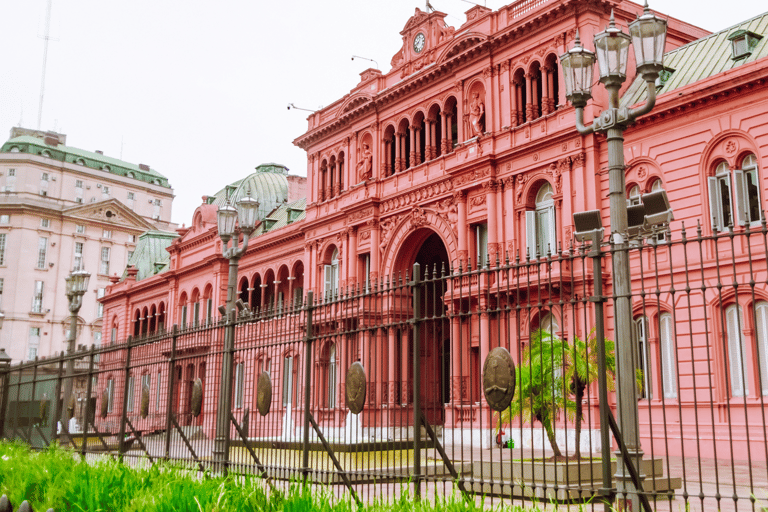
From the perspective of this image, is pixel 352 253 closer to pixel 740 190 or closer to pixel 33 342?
pixel 740 190

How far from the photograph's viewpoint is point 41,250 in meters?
Result: 71.6

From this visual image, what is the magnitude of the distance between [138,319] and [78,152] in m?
32.7

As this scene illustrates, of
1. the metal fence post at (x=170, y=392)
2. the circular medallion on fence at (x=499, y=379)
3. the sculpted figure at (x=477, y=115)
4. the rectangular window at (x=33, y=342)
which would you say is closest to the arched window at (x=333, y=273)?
the sculpted figure at (x=477, y=115)

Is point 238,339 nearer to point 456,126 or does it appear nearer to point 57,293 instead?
point 456,126

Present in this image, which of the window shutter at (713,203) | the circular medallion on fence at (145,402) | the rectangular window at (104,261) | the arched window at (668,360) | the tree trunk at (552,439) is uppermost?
the rectangular window at (104,261)

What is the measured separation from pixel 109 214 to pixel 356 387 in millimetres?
72437

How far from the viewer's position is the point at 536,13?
24484 mm

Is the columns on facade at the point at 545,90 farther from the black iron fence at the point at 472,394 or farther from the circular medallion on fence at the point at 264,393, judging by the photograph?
the circular medallion on fence at the point at 264,393

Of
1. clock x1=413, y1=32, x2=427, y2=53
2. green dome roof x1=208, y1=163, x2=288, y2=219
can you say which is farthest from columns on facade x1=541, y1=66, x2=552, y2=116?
green dome roof x1=208, y1=163, x2=288, y2=219

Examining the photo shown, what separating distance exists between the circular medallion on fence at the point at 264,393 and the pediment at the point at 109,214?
67.6 meters

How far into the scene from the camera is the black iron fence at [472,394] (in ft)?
24.1

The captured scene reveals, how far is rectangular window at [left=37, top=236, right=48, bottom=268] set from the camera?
71.3 metres

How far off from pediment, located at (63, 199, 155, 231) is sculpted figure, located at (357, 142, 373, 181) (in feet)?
161

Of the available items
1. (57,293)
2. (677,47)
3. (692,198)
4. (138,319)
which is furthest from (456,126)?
(57,293)
